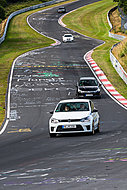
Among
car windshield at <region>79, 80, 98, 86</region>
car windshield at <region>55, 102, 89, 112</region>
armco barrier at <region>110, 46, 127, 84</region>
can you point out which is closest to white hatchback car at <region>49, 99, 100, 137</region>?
car windshield at <region>55, 102, 89, 112</region>

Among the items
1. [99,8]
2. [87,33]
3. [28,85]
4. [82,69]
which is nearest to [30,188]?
[28,85]

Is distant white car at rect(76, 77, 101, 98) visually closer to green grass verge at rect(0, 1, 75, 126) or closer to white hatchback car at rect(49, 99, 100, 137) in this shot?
green grass verge at rect(0, 1, 75, 126)

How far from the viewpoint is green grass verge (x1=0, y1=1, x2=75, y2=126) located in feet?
139

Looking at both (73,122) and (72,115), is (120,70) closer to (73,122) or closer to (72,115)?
(72,115)

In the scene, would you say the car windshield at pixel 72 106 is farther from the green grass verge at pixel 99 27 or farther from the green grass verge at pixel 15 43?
the green grass verge at pixel 99 27

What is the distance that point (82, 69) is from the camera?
44.2m

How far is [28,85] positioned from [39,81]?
216 centimetres

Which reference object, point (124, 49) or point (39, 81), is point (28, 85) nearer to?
point (39, 81)

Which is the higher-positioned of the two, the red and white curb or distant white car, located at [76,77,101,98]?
distant white car, located at [76,77,101,98]

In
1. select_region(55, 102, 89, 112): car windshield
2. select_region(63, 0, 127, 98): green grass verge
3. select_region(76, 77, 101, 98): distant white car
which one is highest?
select_region(55, 102, 89, 112): car windshield

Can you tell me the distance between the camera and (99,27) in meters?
83.6

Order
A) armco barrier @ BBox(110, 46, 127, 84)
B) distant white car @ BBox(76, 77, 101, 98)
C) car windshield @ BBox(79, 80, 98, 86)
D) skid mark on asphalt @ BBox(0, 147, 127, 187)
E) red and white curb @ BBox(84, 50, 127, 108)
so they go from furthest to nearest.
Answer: armco barrier @ BBox(110, 46, 127, 84) → car windshield @ BBox(79, 80, 98, 86) → distant white car @ BBox(76, 77, 101, 98) → red and white curb @ BBox(84, 50, 127, 108) → skid mark on asphalt @ BBox(0, 147, 127, 187)

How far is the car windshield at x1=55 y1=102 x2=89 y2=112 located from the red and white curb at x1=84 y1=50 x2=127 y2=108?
10.9 m

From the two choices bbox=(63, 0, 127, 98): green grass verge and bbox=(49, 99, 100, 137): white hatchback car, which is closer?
bbox=(49, 99, 100, 137): white hatchback car
